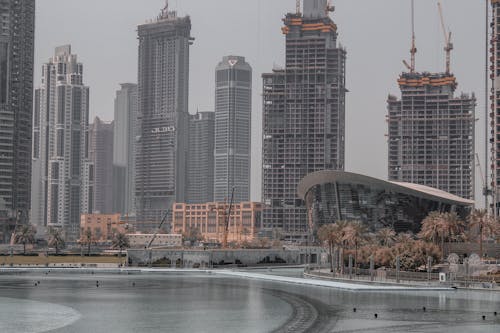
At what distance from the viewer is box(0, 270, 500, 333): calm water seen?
68688 millimetres

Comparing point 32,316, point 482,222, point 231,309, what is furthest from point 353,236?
point 32,316

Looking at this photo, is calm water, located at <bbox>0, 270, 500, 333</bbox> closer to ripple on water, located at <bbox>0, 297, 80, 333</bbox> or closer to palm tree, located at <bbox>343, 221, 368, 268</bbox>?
ripple on water, located at <bbox>0, 297, 80, 333</bbox>

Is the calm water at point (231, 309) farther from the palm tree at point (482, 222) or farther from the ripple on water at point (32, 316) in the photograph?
the palm tree at point (482, 222)

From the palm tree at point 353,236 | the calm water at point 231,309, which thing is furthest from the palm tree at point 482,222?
the calm water at point 231,309

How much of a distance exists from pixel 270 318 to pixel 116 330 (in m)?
14.2

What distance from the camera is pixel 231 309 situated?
83.8 meters

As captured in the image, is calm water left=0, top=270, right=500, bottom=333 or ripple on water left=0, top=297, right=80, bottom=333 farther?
calm water left=0, top=270, right=500, bottom=333

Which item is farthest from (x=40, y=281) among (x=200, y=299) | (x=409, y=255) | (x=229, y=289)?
(x=409, y=255)

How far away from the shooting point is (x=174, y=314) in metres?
79.0

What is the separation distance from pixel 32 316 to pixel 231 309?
57.3 ft

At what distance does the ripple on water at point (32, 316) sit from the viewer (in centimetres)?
6831

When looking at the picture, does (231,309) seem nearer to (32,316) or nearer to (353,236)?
(32,316)

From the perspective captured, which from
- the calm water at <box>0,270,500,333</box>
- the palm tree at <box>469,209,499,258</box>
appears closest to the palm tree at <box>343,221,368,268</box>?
the palm tree at <box>469,209,499,258</box>

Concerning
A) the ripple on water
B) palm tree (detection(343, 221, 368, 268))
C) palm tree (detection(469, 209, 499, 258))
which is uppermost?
palm tree (detection(469, 209, 499, 258))
